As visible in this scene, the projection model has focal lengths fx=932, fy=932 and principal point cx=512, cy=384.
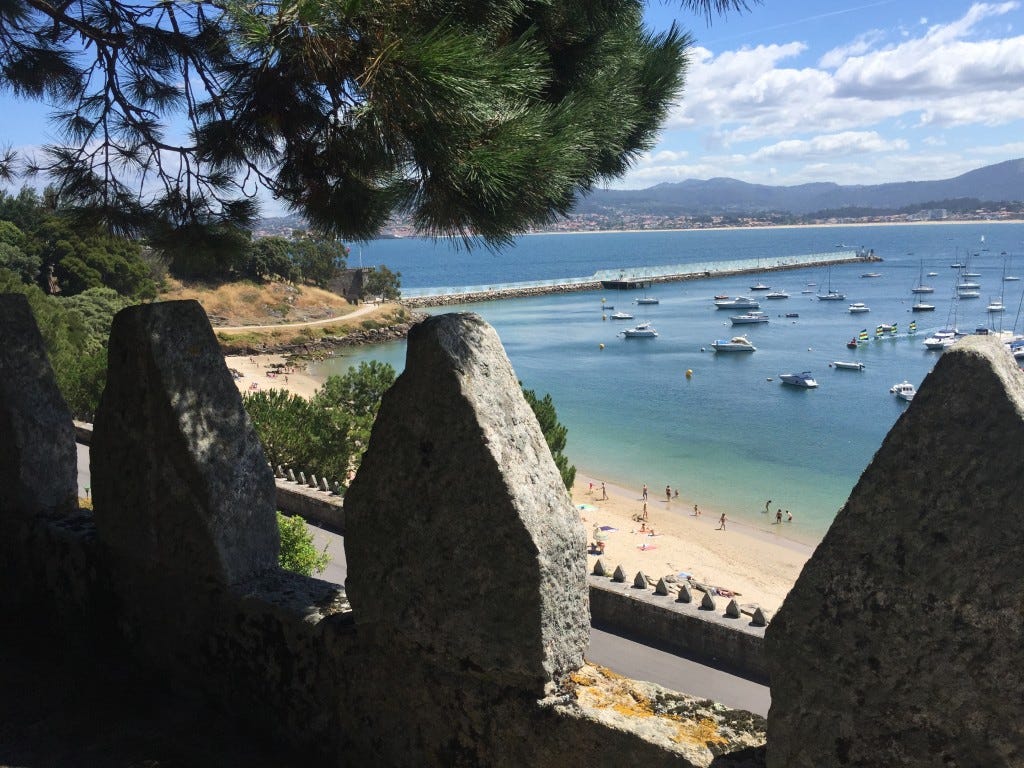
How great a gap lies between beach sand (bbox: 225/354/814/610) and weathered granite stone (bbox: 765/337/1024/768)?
17668 mm

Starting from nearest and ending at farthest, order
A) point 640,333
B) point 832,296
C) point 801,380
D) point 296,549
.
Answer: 1. point 296,549
2. point 801,380
3. point 640,333
4. point 832,296

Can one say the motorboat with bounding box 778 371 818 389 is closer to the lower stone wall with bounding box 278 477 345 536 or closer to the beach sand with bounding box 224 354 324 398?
the beach sand with bounding box 224 354 324 398

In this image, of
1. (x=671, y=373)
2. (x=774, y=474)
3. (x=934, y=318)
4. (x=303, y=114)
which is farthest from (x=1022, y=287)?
(x=303, y=114)

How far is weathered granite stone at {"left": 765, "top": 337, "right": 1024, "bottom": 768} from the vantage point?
1876mm

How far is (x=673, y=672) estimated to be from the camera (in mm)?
12312

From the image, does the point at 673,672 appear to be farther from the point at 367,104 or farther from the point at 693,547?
the point at 693,547

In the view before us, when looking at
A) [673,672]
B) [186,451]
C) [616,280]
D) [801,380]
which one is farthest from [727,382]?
[616,280]

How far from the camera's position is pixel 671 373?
178 feet

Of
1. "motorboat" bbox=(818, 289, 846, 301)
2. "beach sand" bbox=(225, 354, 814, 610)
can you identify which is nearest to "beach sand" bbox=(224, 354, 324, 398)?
"beach sand" bbox=(225, 354, 814, 610)

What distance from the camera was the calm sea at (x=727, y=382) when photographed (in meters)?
34.0

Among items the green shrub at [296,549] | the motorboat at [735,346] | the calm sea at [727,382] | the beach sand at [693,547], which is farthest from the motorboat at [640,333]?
the green shrub at [296,549]

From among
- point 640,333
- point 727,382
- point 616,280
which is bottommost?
point 727,382

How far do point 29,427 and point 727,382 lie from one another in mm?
48472

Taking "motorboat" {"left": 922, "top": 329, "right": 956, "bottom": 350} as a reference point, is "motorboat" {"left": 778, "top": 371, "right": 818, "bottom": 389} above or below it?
below
